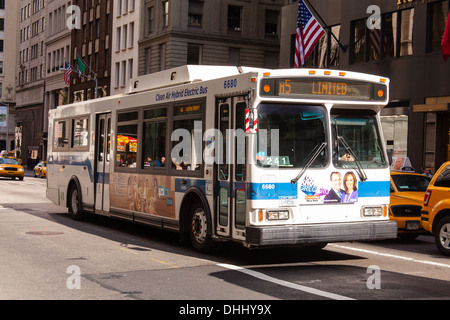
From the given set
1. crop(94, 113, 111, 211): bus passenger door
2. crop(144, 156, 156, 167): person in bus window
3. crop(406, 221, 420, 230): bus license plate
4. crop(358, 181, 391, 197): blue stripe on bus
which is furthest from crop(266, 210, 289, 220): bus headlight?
crop(94, 113, 111, 211): bus passenger door

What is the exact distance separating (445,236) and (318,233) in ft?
10.6

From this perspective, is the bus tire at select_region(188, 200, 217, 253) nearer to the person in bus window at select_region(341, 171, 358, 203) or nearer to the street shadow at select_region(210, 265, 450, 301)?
the street shadow at select_region(210, 265, 450, 301)

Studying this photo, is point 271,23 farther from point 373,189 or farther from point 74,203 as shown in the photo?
point 373,189

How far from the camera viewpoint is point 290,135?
10.5 metres

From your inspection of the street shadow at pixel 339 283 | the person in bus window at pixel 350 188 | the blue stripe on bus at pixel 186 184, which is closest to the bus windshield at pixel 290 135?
the person in bus window at pixel 350 188

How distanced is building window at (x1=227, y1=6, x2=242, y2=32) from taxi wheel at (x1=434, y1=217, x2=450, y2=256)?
43.5 metres

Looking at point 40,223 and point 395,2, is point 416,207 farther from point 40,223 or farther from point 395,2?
point 395,2

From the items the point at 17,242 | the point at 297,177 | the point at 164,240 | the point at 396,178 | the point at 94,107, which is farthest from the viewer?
the point at 94,107

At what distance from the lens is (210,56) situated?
175 ft

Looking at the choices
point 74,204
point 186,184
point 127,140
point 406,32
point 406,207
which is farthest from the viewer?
point 406,32

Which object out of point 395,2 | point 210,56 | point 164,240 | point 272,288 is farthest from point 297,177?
point 210,56

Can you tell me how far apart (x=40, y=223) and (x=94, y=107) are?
3.10m

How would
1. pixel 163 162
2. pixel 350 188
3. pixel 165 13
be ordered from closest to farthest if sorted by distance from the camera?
Result: pixel 350 188 < pixel 163 162 < pixel 165 13


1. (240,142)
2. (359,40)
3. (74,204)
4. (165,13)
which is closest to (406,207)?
(240,142)
